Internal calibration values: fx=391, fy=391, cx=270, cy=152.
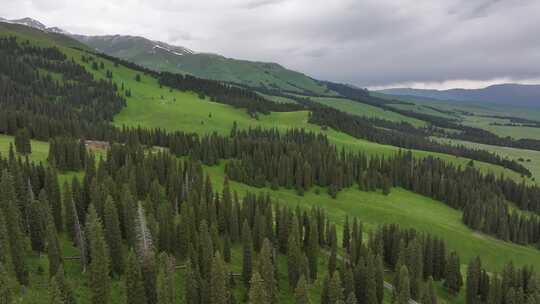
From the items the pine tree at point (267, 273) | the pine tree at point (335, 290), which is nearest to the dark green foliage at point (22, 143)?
the pine tree at point (267, 273)

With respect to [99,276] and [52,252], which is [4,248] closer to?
[52,252]

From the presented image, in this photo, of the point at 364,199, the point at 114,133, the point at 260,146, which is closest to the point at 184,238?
the point at 364,199

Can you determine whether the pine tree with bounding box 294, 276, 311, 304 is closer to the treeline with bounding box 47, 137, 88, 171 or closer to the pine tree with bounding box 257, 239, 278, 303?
the pine tree with bounding box 257, 239, 278, 303

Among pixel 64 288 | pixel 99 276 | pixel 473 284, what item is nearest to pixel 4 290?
pixel 64 288

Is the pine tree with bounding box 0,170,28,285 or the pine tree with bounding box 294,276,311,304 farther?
the pine tree with bounding box 294,276,311,304

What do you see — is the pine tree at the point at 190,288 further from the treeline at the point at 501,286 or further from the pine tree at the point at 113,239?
the treeline at the point at 501,286

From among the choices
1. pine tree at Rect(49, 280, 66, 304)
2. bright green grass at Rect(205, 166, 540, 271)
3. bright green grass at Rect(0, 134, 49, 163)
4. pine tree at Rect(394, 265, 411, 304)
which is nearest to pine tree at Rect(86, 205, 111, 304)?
pine tree at Rect(49, 280, 66, 304)
